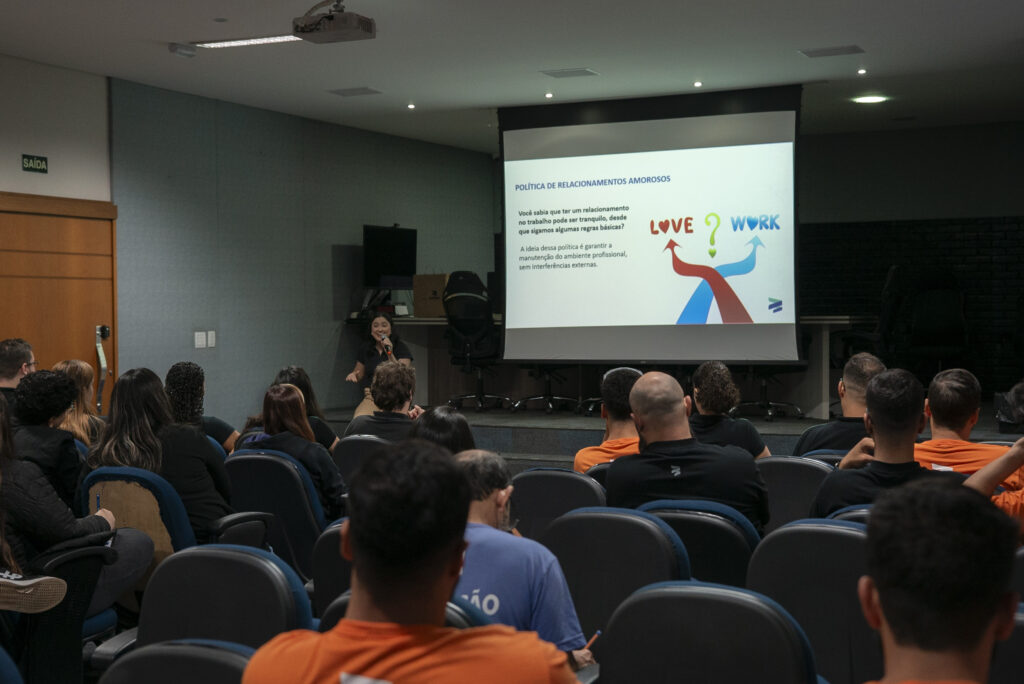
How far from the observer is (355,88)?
9.12 meters

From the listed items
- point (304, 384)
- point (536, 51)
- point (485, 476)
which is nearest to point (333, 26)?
point (536, 51)

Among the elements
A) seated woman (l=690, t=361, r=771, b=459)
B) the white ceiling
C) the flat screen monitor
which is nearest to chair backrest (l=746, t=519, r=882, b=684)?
seated woman (l=690, t=361, r=771, b=459)

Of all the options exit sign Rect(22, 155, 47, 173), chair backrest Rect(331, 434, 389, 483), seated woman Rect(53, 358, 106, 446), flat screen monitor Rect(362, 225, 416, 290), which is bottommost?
chair backrest Rect(331, 434, 389, 483)

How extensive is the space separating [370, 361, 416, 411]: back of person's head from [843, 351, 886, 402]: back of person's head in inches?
83.4

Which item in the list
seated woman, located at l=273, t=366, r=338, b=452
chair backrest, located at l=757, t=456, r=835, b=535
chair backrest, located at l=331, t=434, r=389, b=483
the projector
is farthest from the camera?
the projector

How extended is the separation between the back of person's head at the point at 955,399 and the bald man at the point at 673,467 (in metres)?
0.66

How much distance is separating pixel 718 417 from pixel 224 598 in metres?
2.63

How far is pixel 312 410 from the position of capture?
5125mm

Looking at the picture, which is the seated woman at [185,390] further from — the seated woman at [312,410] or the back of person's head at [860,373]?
the back of person's head at [860,373]

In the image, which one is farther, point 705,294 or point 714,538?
point 705,294

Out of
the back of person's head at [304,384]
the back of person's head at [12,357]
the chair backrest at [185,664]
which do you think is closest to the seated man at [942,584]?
the chair backrest at [185,664]

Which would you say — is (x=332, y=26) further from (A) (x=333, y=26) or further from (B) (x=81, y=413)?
(B) (x=81, y=413)

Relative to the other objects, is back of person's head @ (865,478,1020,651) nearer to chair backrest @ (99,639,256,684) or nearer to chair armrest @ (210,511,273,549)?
chair backrest @ (99,639,256,684)

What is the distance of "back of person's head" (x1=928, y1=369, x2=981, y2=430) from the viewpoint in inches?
131
